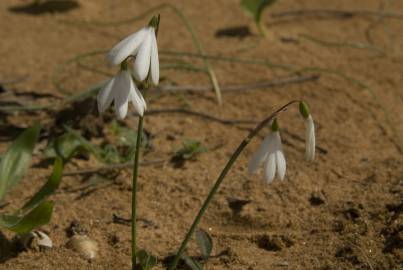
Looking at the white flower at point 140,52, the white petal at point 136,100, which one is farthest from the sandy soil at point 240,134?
the white flower at point 140,52

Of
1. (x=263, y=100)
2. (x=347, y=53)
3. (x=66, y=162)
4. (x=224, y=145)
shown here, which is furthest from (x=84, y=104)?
(x=347, y=53)

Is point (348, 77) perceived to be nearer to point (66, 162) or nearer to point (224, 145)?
point (224, 145)

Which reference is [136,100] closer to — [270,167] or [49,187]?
[270,167]

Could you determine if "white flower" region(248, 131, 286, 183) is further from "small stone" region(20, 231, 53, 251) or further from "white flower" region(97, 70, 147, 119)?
"small stone" region(20, 231, 53, 251)

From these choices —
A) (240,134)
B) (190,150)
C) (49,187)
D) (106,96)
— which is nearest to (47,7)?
(240,134)

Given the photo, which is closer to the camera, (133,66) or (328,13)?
(133,66)

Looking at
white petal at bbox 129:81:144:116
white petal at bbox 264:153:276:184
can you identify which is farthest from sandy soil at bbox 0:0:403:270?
white petal at bbox 129:81:144:116

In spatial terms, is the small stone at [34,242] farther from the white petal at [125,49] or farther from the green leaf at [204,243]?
the white petal at [125,49]
